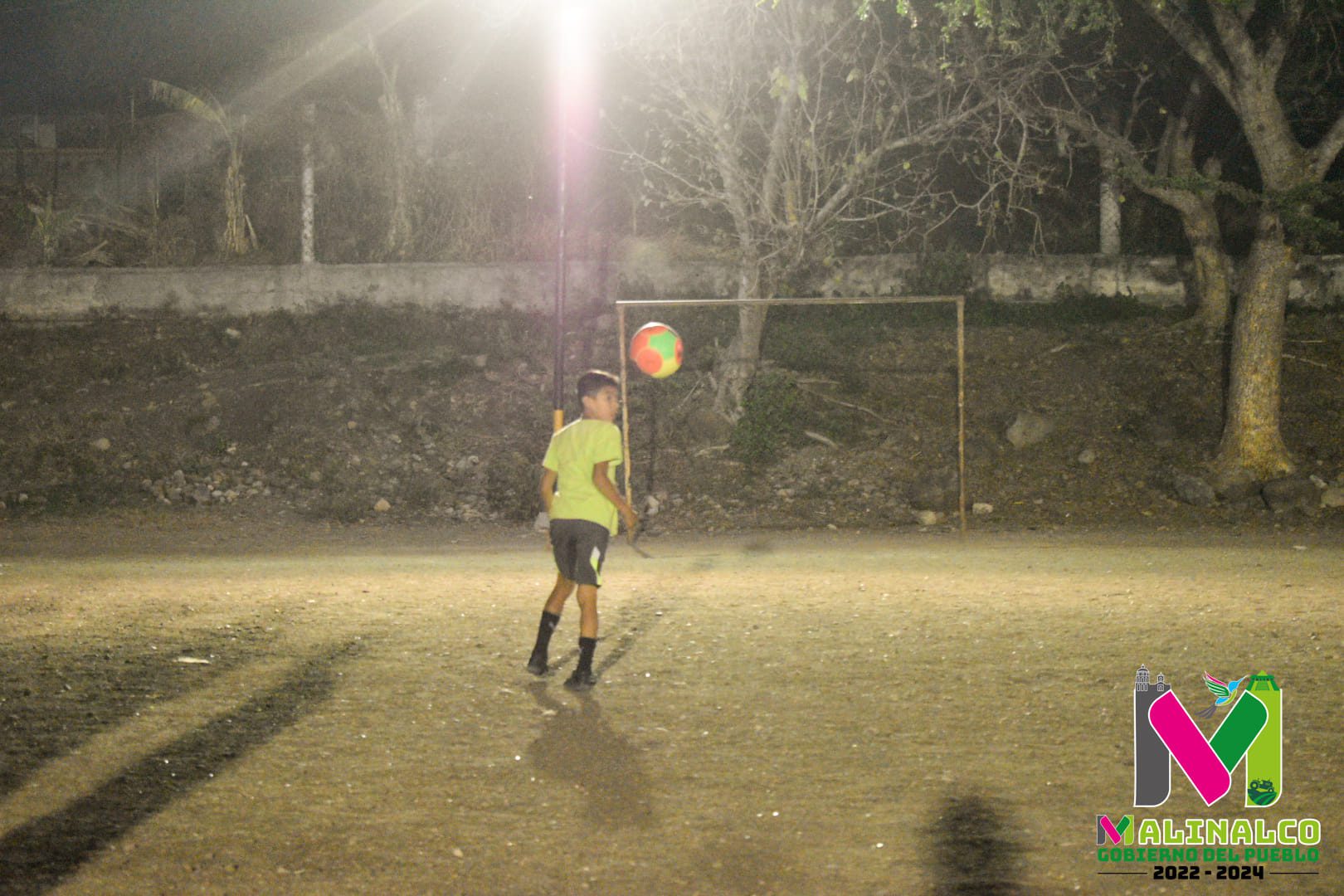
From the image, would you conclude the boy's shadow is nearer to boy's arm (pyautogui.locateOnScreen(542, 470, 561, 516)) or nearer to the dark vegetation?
boy's arm (pyautogui.locateOnScreen(542, 470, 561, 516))

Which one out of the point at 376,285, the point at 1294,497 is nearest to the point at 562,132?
the point at 376,285

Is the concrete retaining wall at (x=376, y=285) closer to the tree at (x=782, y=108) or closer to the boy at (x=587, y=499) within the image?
the tree at (x=782, y=108)

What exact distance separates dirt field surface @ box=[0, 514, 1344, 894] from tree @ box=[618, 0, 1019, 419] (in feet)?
19.6

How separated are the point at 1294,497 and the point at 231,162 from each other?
16575mm

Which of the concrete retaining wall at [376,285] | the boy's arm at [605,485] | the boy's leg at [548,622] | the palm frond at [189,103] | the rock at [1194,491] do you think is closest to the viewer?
the boy's arm at [605,485]

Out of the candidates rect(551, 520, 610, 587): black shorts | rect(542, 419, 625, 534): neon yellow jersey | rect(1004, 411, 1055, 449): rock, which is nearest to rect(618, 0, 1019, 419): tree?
rect(1004, 411, 1055, 449): rock

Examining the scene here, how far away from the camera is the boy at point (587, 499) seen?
21.6 ft

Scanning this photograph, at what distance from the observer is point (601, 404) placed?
669 cm

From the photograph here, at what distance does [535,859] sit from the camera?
454 cm

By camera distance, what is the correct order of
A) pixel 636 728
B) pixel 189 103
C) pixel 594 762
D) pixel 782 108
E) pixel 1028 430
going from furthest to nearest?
pixel 189 103
pixel 1028 430
pixel 782 108
pixel 636 728
pixel 594 762

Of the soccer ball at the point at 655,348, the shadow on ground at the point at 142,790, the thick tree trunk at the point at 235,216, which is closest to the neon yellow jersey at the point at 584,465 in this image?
the shadow on ground at the point at 142,790

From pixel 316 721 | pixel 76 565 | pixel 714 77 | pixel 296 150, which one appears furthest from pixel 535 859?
pixel 296 150

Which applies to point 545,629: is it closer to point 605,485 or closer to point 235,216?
point 605,485

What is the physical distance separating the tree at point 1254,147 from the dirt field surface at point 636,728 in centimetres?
428
